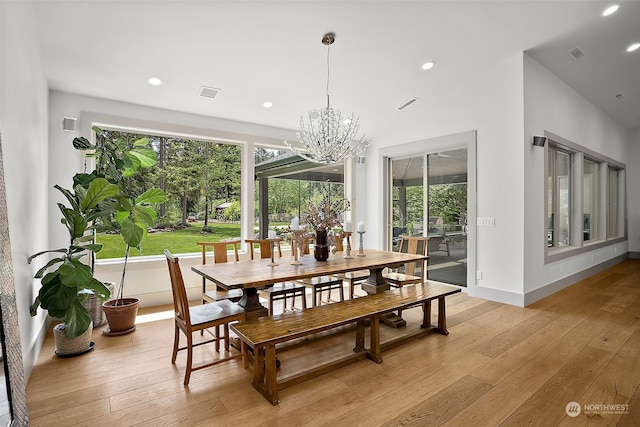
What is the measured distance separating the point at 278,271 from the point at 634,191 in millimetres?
9732

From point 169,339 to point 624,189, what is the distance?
1038 cm

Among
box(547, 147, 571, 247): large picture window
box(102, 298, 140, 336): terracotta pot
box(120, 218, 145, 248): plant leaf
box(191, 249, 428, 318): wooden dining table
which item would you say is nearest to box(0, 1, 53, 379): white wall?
box(102, 298, 140, 336): terracotta pot

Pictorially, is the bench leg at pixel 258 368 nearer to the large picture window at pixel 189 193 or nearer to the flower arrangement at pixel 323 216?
the flower arrangement at pixel 323 216

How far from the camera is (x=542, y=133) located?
4516 millimetres

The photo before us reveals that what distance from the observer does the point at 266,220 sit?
18.5ft

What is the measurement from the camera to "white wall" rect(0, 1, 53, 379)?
2111 mm

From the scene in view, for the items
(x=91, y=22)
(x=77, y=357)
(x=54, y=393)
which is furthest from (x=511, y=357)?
(x=91, y=22)

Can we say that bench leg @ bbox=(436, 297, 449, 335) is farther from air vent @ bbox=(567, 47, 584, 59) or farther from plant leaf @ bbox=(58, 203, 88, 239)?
air vent @ bbox=(567, 47, 584, 59)

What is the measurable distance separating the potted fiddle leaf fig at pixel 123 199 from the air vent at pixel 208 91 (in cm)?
108

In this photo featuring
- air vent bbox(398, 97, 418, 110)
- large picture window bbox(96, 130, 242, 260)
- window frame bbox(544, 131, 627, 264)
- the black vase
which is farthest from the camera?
air vent bbox(398, 97, 418, 110)

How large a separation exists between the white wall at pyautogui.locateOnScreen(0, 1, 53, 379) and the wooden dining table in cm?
126

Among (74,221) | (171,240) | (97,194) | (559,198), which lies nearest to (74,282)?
(74,221)

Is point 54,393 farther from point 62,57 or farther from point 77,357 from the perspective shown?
point 62,57

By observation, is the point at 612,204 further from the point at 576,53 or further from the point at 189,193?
the point at 189,193
